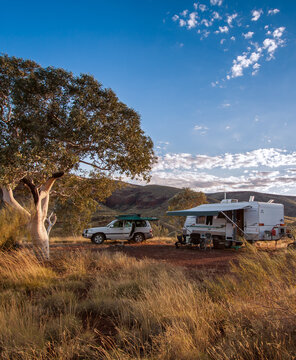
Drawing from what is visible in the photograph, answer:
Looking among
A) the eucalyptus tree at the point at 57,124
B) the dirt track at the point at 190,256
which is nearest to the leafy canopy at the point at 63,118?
the eucalyptus tree at the point at 57,124

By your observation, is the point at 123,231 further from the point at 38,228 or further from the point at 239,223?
the point at 38,228

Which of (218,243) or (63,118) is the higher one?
(63,118)

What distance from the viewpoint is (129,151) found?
31.5 ft

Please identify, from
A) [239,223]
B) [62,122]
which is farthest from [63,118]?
[239,223]

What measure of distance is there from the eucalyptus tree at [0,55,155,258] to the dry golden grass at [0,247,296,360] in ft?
12.0

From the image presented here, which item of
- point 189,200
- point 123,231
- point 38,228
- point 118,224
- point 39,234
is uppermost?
point 189,200

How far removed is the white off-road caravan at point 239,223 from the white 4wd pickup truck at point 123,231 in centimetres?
332

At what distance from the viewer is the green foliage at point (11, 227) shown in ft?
27.5

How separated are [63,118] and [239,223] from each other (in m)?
12.6

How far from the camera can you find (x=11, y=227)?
28.2ft

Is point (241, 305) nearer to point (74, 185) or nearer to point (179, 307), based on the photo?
point (179, 307)

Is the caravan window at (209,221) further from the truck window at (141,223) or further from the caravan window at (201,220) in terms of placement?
the truck window at (141,223)

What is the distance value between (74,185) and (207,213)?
25.0ft

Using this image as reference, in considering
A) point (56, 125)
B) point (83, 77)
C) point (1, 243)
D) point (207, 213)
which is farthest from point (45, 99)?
point (207, 213)
